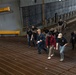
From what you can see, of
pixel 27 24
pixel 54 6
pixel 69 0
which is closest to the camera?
pixel 27 24

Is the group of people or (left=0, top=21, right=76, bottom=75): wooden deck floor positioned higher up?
the group of people

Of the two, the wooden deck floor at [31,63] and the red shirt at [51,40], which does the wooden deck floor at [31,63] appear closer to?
the wooden deck floor at [31,63]

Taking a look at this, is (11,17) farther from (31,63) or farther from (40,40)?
(31,63)

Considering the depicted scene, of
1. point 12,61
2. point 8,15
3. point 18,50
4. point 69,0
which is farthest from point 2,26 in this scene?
point 69,0

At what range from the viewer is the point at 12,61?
9.64m

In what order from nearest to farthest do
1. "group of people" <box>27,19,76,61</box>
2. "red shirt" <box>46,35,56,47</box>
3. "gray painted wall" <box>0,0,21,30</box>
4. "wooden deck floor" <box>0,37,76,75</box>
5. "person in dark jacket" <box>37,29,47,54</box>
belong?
"wooden deck floor" <box>0,37,76,75</box>
"group of people" <box>27,19,76,61</box>
"red shirt" <box>46,35,56,47</box>
"person in dark jacket" <box>37,29,47,54</box>
"gray painted wall" <box>0,0,21,30</box>

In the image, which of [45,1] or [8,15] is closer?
[8,15]

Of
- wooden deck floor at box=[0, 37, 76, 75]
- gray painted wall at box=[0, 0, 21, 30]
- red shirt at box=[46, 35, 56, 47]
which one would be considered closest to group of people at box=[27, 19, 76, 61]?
red shirt at box=[46, 35, 56, 47]

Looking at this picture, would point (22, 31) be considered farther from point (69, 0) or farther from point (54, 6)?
point (69, 0)

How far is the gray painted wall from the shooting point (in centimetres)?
1597

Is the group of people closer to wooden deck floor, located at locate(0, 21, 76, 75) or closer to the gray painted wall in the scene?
wooden deck floor, located at locate(0, 21, 76, 75)

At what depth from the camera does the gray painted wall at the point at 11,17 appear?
1597 centimetres

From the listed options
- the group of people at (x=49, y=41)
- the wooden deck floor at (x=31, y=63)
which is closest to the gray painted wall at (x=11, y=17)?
the group of people at (x=49, y=41)

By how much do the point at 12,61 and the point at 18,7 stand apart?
28.2 feet
